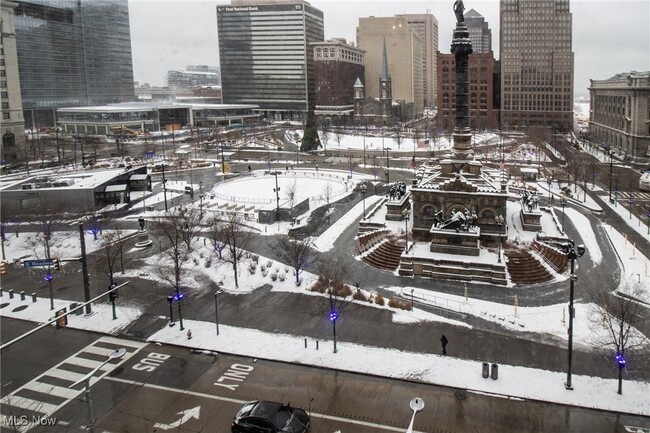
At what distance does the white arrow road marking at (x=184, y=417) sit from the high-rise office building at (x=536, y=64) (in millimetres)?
144263

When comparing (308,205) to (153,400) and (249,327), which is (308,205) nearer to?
(249,327)

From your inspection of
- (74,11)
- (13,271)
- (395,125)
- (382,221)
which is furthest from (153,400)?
(74,11)

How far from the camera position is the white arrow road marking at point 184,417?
70.4 feet

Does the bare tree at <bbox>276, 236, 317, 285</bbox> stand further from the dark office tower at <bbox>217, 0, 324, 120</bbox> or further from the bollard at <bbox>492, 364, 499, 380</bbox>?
the dark office tower at <bbox>217, 0, 324, 120</bbox>

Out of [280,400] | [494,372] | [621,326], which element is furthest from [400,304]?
[621,326]

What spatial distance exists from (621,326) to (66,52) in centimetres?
19160

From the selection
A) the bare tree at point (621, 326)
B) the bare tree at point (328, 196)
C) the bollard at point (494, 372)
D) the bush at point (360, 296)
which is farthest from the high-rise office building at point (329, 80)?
the bollard at point (494, 372)

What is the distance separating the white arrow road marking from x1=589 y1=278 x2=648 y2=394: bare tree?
18.6 m

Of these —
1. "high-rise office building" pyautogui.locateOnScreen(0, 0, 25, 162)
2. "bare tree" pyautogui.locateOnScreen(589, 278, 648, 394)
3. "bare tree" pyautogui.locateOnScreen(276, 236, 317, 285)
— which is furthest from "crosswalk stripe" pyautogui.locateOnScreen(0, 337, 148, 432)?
"high-rise office building" pyautogui.locateOnScreen(0, 0, 25, 162)

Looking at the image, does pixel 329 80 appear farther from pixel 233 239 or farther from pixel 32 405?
pixel 32 405

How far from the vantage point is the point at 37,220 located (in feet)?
180

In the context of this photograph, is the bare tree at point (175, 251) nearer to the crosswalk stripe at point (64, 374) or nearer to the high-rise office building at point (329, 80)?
the crosswalk stripe at point (64, 374)

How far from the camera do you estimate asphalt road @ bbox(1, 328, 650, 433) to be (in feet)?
69.1

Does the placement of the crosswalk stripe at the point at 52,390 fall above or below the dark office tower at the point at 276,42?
below
